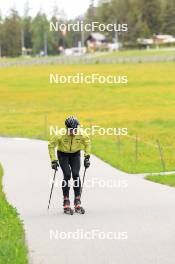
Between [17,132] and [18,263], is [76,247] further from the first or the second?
[17,132]

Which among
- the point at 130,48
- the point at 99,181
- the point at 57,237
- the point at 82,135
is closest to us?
the point at 57,237

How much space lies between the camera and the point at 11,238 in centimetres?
1088

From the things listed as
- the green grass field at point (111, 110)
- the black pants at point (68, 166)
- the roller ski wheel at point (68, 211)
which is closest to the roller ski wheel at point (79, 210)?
the roller ski wheel at point (68, 211)

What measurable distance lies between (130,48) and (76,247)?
17951cm

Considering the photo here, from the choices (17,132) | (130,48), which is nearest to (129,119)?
(17,132)

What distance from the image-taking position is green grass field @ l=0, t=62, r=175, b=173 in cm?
2809

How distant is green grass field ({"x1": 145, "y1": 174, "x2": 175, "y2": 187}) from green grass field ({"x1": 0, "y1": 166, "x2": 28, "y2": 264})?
5404 mm

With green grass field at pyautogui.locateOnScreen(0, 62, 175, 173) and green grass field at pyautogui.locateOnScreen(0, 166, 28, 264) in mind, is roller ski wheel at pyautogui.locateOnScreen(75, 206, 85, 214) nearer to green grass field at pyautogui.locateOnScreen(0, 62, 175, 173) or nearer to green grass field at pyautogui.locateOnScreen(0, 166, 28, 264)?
green grass field at pyautogui.locateOnScreen(0, 166, 28, 264)

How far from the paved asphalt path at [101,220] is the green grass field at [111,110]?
171 inches

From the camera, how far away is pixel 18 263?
9.20 m

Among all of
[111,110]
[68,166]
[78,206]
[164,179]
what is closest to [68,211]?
[78,206]

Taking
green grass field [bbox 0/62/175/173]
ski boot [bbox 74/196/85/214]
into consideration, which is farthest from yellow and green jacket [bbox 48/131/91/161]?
green grass field [bbox 0/62/175/173]

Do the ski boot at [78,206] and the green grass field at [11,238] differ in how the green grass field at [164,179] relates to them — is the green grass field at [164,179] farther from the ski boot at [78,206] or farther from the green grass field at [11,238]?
the green grass field at [11,238]

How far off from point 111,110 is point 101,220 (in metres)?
42.3
